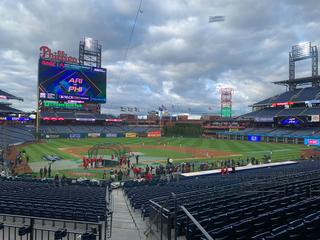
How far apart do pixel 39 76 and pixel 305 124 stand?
68.2 metres

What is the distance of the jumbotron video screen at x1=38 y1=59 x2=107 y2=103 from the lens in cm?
7025

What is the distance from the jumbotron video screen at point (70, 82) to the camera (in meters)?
70.2

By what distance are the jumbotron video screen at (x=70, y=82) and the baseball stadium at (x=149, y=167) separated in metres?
0.25

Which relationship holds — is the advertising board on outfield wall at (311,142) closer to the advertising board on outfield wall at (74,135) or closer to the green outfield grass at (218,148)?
the green outfield grass at (218,148)

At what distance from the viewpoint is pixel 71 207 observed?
11336mm

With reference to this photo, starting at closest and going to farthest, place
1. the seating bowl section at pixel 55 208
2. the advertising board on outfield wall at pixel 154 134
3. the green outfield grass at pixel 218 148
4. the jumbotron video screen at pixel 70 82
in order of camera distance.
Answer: the seating bowl section at pixel 55 208, the green outfield grass at pixel 218 148, the jumbotron video screen at pixel 70 82, the advertising board on outfield wall at pixel 154 134

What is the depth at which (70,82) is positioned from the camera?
240 feet

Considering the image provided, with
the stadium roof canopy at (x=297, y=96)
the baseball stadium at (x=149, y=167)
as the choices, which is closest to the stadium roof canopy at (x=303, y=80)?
the baseball stadium at (x=149, y=167)

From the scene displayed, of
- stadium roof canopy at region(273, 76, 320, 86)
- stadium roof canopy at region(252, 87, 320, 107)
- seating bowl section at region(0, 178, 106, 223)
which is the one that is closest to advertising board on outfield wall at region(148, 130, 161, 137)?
stadium roof canopy at region(252, 87, 320, 107)

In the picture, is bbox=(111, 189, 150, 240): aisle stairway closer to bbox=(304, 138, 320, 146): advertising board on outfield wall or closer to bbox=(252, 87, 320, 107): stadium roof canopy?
bbox=(304, 138, 320, 146): advertising board on outfield wall

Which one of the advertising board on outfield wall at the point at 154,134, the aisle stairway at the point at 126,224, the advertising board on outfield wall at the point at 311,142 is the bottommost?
the aisle stairway at the point at 126,224

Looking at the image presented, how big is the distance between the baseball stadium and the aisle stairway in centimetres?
5

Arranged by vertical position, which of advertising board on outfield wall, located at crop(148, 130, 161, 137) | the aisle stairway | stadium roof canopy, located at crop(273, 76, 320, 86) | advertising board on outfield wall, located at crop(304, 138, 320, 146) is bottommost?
the aisle stairway

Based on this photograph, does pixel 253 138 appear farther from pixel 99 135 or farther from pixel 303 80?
pixel 99 135
